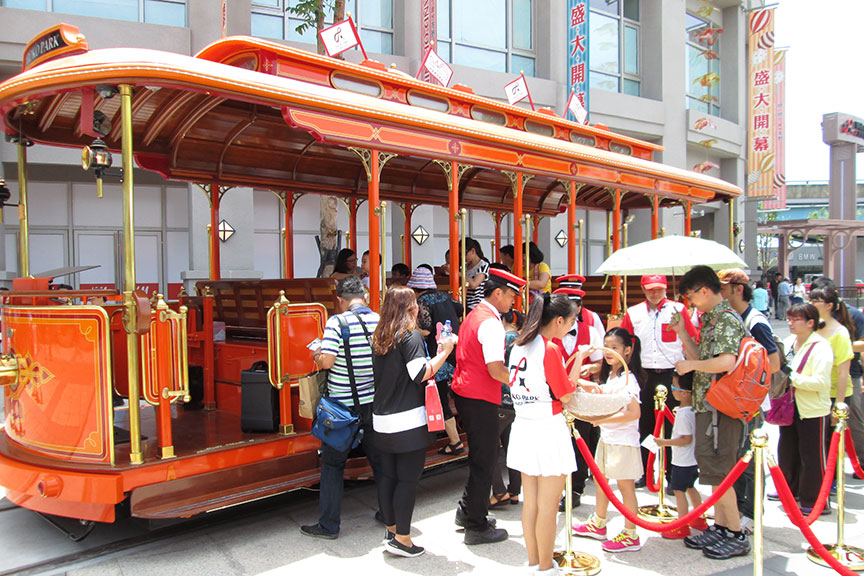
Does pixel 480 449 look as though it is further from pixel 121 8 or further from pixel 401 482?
pixel 121 8

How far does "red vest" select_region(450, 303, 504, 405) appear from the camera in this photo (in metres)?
4.02

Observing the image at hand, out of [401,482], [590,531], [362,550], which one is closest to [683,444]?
[590,531]

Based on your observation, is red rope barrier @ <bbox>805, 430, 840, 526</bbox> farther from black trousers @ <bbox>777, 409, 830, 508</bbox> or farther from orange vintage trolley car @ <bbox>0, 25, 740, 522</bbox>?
orange vintage trolley car @ <bbox>0, 25, 740, 522</bbox>

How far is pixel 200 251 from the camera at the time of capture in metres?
12.5

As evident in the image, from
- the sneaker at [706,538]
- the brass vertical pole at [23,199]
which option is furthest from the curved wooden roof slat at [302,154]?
the sneaker at [706,538]

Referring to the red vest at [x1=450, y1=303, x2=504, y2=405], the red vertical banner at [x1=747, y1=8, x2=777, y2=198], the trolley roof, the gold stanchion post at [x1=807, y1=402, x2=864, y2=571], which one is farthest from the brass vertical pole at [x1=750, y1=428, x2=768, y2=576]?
the red vertical banner at [x1=747, y1=8, x2=777, y2=198]

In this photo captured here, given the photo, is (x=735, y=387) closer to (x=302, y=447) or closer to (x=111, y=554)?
(x=302, y=447)

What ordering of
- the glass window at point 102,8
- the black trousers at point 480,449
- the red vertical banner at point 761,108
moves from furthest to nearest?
1. the red vertical banner at point 761,108
2. the glass window at point 102,8
3. the black trousers at point 480,449

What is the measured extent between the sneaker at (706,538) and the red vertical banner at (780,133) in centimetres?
2214

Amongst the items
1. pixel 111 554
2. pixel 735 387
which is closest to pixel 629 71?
pixel 735 387

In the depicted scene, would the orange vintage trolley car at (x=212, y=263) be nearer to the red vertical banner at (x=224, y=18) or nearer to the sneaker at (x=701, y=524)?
the sneaker at (x=701, y=524)

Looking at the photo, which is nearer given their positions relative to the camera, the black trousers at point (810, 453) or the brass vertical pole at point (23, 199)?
the brass vertical pole at point (23, 199)

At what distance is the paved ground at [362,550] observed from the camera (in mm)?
3824

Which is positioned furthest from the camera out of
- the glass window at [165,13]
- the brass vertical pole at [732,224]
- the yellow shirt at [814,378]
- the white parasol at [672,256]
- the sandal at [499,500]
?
the glass window at [165,13]
